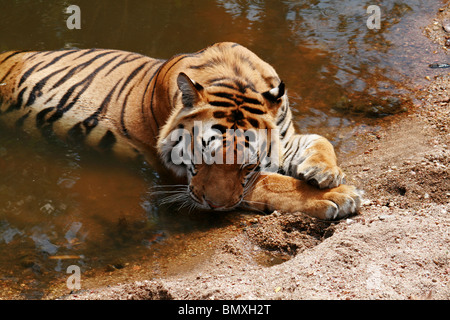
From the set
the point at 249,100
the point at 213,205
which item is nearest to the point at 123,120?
the point at 249,100

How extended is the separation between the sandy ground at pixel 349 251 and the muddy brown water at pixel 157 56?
0.31m

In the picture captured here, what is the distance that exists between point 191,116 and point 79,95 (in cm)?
166

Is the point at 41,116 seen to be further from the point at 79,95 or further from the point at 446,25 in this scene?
the point at 446,25

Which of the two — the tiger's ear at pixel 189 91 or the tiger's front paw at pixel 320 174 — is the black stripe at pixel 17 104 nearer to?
the tiger's ear at pixel 189 91

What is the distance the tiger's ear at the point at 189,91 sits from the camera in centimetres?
359

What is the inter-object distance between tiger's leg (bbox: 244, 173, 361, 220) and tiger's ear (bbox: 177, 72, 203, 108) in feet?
2.36

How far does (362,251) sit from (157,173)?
200 centimetres

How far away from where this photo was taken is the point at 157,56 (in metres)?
6.24

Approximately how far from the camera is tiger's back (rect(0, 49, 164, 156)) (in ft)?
15.2

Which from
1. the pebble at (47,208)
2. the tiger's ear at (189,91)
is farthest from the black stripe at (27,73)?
the tiger's ear at (189,91)

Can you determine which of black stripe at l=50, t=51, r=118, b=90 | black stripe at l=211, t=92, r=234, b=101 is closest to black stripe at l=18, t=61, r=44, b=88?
black stripe at l=50, t=51, r=118, b=90
